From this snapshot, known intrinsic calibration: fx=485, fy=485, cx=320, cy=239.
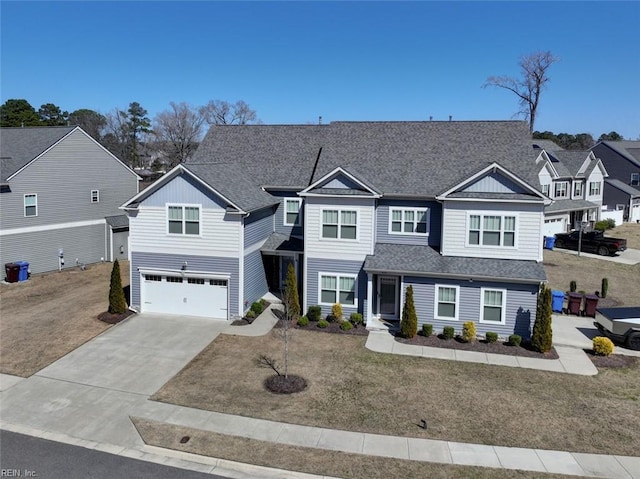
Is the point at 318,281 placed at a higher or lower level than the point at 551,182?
lower

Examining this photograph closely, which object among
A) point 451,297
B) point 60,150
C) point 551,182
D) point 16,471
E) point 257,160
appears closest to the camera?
point 16,471

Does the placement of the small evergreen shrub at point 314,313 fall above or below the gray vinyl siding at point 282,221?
below

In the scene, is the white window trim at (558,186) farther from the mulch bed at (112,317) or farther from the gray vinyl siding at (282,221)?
the mulch bed at (112,317)

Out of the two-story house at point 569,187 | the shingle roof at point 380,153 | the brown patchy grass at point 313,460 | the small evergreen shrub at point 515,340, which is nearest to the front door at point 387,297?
the shingle roof at point 380,153

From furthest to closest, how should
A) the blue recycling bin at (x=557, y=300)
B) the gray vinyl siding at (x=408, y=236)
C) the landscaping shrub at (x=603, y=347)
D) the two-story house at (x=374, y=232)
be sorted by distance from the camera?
the blue recycling bin at (x=557, y=300), the gray vinyl siding at (x=408, y=236), the two-story house at (x=374, y=232), the landscaping shrub at (x=603, y=347)

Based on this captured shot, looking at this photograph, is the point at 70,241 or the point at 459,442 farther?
the point at 70,241

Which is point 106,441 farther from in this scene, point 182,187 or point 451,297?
point 451,297

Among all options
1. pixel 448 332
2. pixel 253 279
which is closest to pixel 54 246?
pixel 253 279

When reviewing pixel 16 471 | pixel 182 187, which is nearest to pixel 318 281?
Answer: pixel 182 187
